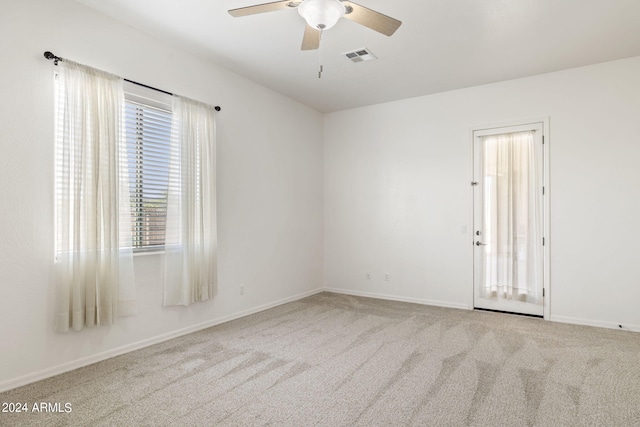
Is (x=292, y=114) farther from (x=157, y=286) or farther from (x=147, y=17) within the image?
(x=157, y=286)

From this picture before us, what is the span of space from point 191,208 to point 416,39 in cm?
292

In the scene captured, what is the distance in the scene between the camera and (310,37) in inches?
106

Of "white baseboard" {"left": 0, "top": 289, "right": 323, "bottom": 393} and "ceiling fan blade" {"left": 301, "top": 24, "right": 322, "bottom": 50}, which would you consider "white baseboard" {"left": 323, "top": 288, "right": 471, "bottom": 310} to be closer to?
"white baseboard" {"left": 0, "top": 289, "right": 323, "bottom": 393}

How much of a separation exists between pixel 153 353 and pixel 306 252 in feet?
9.68

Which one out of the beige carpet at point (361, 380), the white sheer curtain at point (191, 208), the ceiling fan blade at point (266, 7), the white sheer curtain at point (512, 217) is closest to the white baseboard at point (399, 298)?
the white sheer curtain at point (512, 217)

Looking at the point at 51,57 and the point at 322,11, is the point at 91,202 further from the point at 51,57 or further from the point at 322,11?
the point at 322,11

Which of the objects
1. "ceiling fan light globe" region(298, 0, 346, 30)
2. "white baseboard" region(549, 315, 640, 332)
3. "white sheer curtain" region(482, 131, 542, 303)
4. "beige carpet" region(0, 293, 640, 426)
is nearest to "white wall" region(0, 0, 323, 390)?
"beige carpet" region(0, 293, 640, 426)

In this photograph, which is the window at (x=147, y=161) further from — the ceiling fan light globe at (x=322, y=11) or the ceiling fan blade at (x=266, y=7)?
the ceiling fan light globe at (x=322, y=11)

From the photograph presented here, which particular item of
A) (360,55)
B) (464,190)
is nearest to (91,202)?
(360,55)

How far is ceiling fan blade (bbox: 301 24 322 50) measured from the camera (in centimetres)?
259

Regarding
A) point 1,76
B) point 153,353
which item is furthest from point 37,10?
point 153,353

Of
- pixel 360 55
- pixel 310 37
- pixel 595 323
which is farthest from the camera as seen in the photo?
pixel 595 323

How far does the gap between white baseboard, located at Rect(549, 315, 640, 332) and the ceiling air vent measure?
12.5ft

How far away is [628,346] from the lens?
11.6 feet
